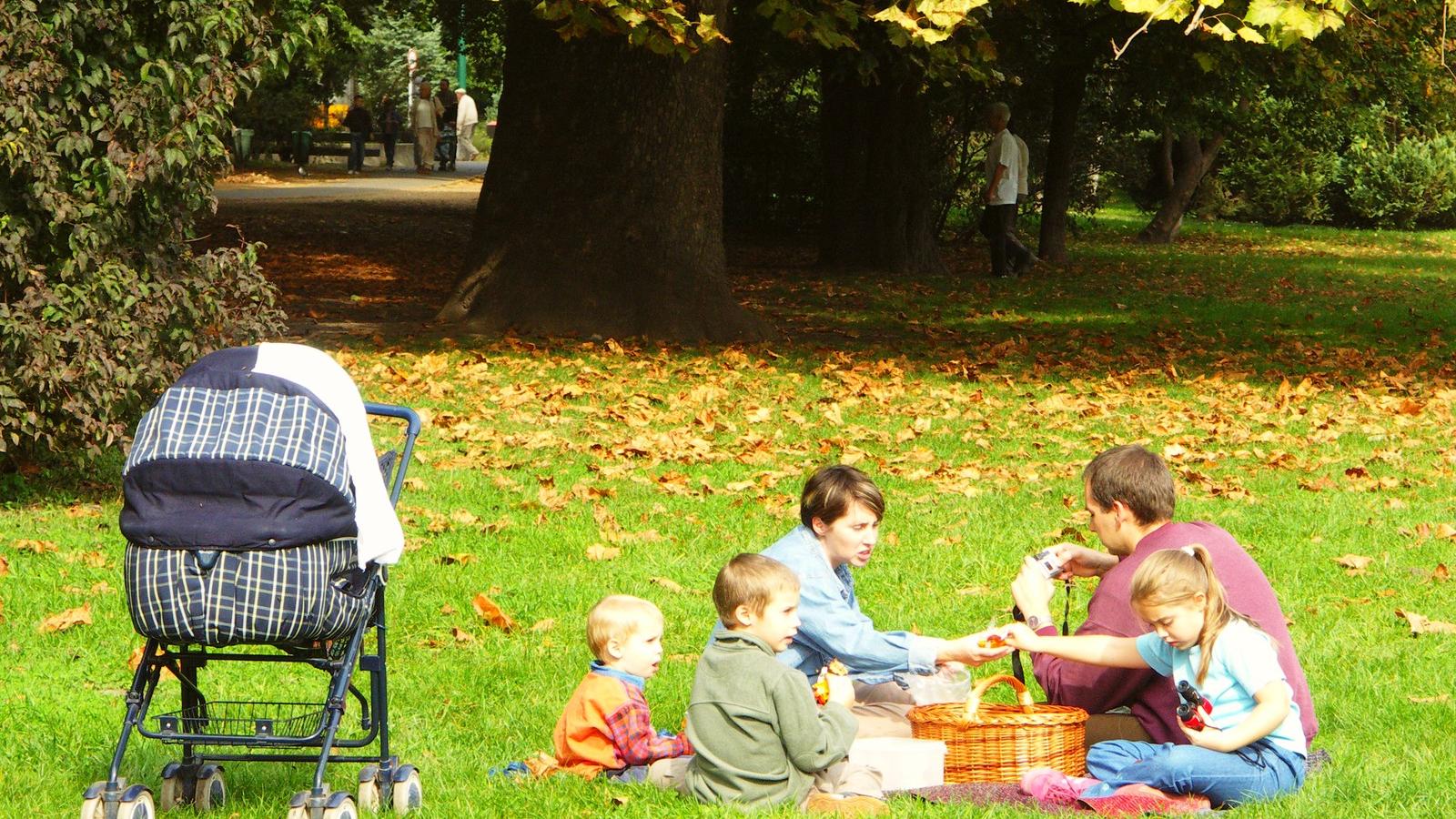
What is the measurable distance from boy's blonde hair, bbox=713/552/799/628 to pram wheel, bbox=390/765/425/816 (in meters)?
0.96

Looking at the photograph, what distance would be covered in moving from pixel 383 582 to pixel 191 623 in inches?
23.3

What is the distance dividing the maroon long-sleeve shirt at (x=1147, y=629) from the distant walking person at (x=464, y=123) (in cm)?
4361

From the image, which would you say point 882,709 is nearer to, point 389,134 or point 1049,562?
point 1049,562

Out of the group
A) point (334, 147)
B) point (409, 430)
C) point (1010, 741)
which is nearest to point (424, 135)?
point (334, 147)

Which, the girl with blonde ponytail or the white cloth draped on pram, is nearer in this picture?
the white cloth draped on pram

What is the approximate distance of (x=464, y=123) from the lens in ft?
160

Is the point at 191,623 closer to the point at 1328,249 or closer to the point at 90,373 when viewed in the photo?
the point at 90,373

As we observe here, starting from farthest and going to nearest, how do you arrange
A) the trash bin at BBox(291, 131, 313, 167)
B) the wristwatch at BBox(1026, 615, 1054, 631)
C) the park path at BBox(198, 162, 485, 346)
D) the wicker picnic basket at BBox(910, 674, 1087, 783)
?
the trash bin at BBox(291, 131, 313, 167)
the park path at BBox(198, 162, 485, 346)
the wristwatch at BBox(1026, 615, 1054, 631)
the wicker picnic basket at BBox(910, 674, 1087, 783)

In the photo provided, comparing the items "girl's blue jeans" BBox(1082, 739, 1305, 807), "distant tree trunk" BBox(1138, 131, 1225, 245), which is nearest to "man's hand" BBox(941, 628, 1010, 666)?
"girl's blue jeans" BBox(1082, 739, 1305, 807)

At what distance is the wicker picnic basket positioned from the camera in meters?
4.52

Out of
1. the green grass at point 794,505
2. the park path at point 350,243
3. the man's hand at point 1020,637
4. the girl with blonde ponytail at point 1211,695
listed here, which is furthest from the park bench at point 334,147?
A: the girl with blonde ponytail at point 1211,695

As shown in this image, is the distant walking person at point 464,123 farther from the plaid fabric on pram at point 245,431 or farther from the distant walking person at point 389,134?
the plaid fabric on pram at point 245,431

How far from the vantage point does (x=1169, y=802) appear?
170 inches

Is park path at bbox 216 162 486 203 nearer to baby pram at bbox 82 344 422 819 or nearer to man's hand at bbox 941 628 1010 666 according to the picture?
baby pram at bbox 82 344 422 819
